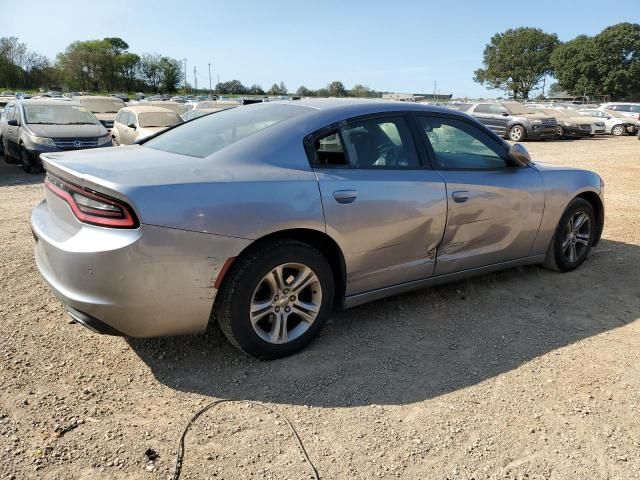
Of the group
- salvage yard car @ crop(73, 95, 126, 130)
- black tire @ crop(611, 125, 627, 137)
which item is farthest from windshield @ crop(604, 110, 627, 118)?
salvage yard car @ crop(73, 95, 126, 130)

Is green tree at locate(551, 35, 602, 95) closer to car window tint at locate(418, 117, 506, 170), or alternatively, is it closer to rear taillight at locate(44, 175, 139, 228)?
car window tint at locate(418, 117, 506, 170)

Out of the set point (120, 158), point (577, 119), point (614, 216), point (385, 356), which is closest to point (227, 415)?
point (385, 356)

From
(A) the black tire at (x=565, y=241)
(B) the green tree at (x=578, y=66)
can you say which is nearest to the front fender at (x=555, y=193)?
(A) the black tire at (x=565, y=241)

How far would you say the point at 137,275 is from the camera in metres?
2.55

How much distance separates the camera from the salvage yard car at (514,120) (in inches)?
806

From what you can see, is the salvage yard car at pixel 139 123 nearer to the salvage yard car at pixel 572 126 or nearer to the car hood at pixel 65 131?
the car hood at pixel 65 131

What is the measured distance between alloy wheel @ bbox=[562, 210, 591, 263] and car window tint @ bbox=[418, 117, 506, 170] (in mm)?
1148

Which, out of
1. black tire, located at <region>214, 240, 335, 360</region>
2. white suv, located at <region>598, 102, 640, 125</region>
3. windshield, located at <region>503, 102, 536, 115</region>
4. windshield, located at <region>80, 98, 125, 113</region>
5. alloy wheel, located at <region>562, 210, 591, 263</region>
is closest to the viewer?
black tire, located at <region>214, 240, 335, 360</region>

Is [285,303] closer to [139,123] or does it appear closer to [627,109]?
[139,123]

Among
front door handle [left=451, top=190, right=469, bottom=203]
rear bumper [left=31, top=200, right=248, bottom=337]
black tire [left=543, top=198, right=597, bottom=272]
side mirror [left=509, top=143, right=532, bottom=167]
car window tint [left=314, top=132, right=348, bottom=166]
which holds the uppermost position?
car window tint [left=314, top=132, right=348, bottom=166]

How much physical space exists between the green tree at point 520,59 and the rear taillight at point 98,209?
275 ft

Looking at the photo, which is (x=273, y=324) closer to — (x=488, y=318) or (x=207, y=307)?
(x=207, y=307)

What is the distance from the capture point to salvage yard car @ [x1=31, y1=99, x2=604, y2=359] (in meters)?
2.59

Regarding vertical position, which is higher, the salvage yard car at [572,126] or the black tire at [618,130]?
the salvage yard car at [572,126]
